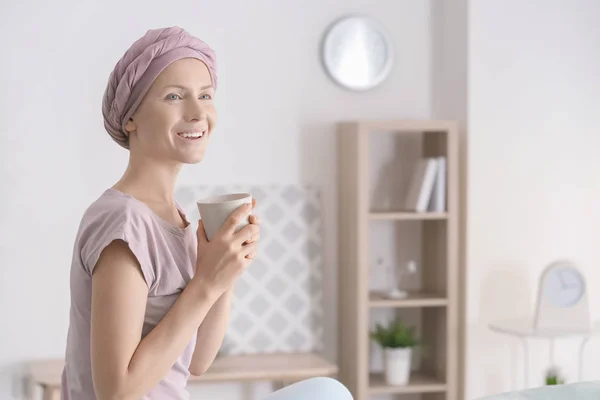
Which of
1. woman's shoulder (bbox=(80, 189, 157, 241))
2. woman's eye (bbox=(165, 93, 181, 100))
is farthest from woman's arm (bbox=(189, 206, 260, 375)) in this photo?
woman's eye (bbox=(165, 93, 181, 100))

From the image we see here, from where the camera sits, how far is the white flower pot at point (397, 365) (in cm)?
387

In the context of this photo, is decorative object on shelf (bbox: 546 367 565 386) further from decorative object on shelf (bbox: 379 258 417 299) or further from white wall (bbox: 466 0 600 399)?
decorative object on shelf (bbox: 379 258 417 299)

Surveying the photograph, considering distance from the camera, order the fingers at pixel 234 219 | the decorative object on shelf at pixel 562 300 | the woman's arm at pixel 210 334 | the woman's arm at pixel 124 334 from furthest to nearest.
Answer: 1. the decorative object on shelf at pixel 562 300
2. the woman's arm at pixel 210 334
3. the fingers at pixel 234 219
4. the woman's arm at pixel 124 334

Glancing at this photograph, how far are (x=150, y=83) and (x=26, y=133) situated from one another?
2.39 meters

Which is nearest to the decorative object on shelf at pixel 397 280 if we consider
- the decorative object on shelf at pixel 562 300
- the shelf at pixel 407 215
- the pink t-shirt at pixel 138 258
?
the shelf at pixel 407 215

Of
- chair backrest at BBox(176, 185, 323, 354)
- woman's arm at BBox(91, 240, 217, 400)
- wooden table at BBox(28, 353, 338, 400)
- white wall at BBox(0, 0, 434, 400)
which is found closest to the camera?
woman's arm at BBox(91, 240, 217, 400)

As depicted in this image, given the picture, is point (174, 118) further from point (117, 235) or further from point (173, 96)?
point (117, 235)

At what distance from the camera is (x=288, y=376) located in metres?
3.57

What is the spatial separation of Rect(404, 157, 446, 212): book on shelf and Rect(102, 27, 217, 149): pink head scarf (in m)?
2.49

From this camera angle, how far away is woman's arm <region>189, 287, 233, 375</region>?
5.19 ft

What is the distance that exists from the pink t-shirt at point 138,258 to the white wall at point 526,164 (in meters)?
2.65

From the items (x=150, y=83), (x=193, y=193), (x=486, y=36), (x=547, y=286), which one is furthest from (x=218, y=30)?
(x=150, y=83)

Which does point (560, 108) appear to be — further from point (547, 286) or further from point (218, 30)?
point (218, 30)

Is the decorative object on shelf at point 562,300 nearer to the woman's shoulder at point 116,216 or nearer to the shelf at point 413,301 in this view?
the shelf at point 413,301
